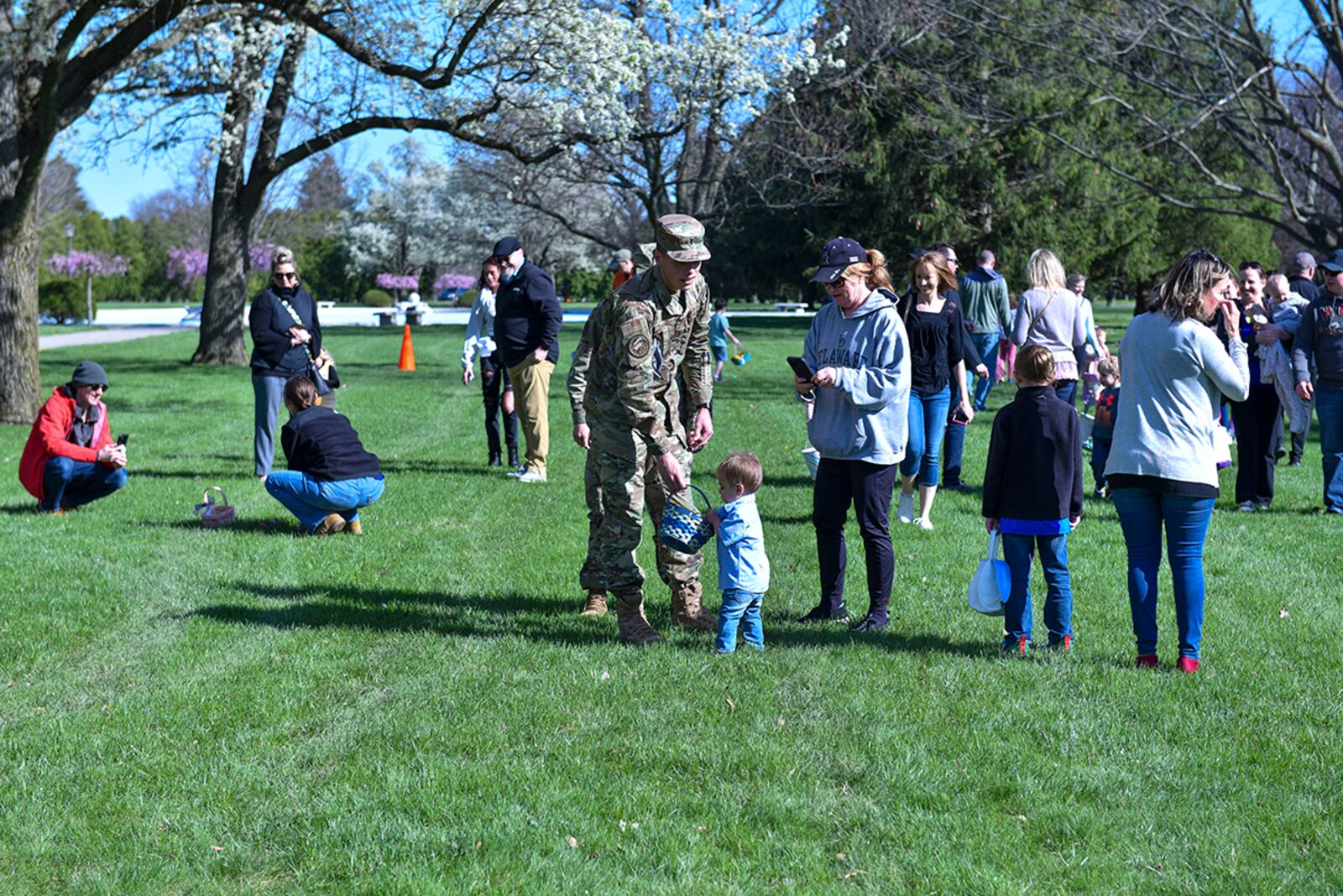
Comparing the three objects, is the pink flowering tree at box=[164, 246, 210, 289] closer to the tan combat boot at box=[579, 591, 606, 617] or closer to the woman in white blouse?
the woman in white blouse

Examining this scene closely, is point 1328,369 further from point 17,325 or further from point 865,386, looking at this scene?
point 17,325

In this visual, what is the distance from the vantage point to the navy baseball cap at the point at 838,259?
6773 mm

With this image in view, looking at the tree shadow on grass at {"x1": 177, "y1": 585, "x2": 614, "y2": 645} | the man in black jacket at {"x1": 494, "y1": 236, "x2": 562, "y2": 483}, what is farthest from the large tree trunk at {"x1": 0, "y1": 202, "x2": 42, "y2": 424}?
the tree shadow on grass at {"x1": 177, "y1": 585, "x2": 614, "y2": 645}

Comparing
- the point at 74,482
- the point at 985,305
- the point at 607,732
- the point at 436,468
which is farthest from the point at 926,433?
the point at 74,482

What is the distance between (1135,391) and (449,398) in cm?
1586

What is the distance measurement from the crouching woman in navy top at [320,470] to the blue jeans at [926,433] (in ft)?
12.8

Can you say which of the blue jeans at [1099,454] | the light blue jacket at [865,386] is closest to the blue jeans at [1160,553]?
the light blue jacket at [865,386]

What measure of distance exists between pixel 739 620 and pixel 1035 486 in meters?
1.59

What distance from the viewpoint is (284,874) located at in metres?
4.23

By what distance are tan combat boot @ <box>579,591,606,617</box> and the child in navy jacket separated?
7.22ft

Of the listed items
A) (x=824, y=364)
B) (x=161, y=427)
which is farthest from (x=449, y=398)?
(x=824, y=364)

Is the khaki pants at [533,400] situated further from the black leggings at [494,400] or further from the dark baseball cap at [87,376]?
the dark baseball cap at [87,376]

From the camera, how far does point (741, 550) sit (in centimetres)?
643

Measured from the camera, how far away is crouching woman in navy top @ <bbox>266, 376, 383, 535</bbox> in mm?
9398
